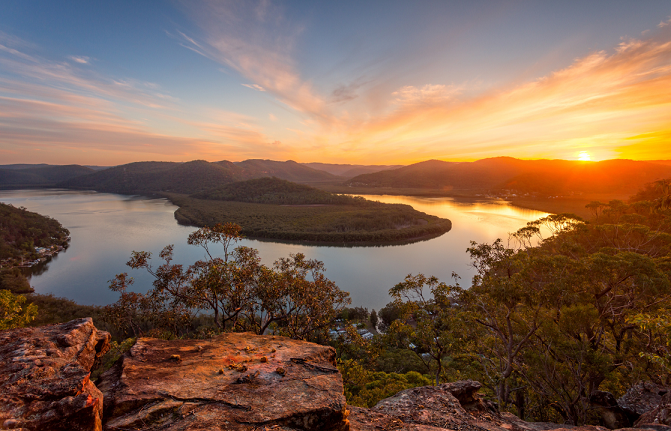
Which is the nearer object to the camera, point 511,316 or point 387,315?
point 511,316

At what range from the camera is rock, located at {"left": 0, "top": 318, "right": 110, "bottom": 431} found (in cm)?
340

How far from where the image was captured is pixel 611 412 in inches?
324

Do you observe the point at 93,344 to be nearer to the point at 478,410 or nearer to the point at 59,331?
the point at 59,331

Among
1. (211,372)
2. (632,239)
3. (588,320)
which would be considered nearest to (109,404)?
(211,372)

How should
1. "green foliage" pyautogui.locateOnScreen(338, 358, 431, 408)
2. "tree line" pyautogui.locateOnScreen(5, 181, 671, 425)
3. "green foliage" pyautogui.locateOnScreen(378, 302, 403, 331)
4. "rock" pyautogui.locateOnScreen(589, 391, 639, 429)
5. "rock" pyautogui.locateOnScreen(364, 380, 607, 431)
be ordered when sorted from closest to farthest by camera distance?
"rock" pyautogui.locateOnScreen(364, 380, 607, 431) → "rock" pyautogui.locateOnScreen(589, 391, 639, 429) → "tree line" pyautogui.locateOnScreen(5, 181, 671, 425) → "green foliage" pyautogui.locateOnScreen(338, 358, 431, 408) → "green foliage" pyautogui.locateOnScreen(378, 302, 403, 331)

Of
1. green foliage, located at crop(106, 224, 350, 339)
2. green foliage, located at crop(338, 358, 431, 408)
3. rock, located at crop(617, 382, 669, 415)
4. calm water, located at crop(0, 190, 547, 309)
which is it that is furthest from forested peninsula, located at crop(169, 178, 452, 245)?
rock, located at crop(617, 382, 669, 415)

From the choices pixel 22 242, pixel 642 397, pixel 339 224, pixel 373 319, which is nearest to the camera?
pixel 642 397

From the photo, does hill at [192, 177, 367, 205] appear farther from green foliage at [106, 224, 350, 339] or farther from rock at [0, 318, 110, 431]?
Result: rock at [0, 318, 110, 431]

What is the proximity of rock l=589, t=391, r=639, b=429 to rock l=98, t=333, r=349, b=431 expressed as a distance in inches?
359

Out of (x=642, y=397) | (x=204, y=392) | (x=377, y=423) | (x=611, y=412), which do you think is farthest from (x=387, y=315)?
(x=204, y=392)

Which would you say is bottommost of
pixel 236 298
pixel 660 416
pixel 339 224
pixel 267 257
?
pixel 267 257

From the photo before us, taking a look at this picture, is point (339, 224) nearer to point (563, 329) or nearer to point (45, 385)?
point (563, 329)

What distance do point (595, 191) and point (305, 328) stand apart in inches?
6514

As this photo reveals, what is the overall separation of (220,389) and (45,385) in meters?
2.35
